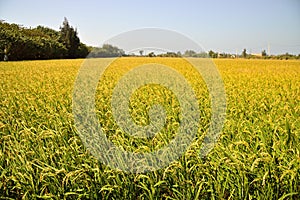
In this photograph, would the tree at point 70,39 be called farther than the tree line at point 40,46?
Yes

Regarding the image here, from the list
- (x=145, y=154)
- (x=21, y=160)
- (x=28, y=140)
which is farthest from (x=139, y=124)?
(x=21, y=160)

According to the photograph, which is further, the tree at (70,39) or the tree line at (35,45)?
→ the tree at (70,39)

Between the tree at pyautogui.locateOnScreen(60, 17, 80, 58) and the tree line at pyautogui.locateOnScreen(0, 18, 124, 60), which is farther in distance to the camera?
the tree at pyautogui.locateOnScreen(60, 17, 80, 58)

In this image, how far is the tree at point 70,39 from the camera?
47.3m

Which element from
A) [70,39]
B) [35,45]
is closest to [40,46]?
[35,45]

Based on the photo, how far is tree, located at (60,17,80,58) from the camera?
155 ft

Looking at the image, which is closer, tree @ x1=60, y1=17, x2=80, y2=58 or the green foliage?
the green foliage

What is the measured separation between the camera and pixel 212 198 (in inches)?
104

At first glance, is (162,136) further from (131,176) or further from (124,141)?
(131,176)

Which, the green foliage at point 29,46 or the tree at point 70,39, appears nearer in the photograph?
the green foliage at point 29,46

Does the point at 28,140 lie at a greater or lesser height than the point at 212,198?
greater

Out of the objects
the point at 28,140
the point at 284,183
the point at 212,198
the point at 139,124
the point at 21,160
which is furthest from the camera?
the point at 139,124

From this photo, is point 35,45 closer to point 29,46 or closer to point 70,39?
point 29,46

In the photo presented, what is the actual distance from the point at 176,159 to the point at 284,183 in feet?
3.31
